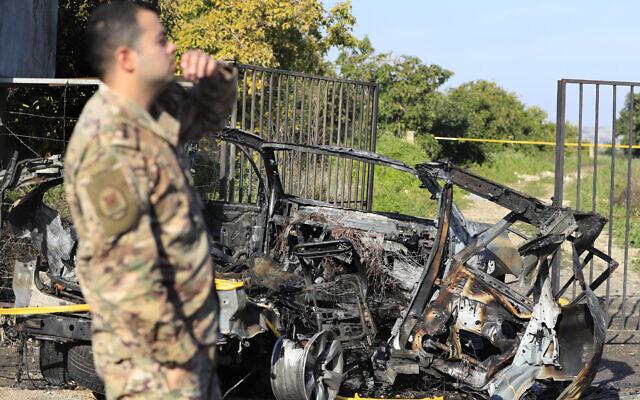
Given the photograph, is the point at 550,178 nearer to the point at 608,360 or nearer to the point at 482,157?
the point at 482,157

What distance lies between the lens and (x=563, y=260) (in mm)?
14797

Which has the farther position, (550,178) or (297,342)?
(550,178)

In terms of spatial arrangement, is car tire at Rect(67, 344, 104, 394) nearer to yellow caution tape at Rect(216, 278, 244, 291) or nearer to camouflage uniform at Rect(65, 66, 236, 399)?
yellow caution tape at Rect(216, 278, 244, 291)

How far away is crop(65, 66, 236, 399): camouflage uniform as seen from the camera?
8.77 feet

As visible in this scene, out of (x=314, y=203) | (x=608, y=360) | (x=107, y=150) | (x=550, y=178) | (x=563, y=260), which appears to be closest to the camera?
(x=107, y=150)

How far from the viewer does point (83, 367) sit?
6.51 metres

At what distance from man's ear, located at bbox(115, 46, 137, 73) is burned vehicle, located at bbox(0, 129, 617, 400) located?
3.51 m

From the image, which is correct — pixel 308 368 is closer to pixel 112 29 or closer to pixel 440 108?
pixel 112 29

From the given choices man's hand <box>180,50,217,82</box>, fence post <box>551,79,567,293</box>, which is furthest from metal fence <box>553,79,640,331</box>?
man's hand <box>180,50,217,82</box>

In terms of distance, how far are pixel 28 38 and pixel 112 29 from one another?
9.98 meters

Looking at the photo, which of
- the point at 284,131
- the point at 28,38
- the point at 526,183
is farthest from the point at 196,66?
the point at 526,183

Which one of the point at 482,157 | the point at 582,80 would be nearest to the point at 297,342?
the point at 582,80

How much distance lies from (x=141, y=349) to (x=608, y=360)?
6813 millimetres

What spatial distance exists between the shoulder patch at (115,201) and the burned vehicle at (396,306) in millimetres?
3548
